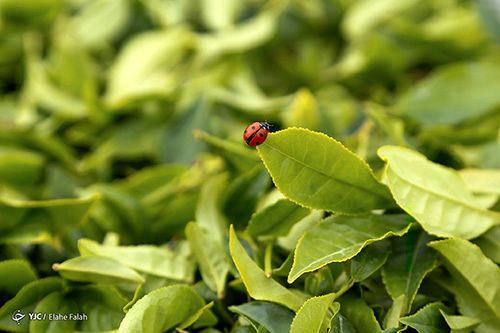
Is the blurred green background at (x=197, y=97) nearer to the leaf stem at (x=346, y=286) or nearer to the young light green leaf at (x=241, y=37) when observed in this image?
the young light green leaf at (x=241, y=37)

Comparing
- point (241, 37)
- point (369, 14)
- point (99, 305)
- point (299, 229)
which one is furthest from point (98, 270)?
point (369, 14)

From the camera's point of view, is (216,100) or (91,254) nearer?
(91,254)

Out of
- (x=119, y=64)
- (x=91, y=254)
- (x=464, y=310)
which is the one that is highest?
(x=119, y=64)

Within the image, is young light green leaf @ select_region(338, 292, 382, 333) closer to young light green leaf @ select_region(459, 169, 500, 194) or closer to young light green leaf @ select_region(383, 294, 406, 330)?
young light green leaf @ select_region(383, 294, 406, 330)

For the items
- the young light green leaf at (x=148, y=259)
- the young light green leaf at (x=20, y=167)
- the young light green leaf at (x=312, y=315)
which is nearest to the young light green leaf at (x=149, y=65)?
the young light green leaf at (x=20, y=167)

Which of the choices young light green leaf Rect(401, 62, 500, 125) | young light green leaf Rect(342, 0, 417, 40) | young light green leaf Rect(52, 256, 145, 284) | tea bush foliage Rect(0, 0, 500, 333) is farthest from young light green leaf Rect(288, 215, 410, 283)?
young light green leaf Rect(342, 0, 417, 40)

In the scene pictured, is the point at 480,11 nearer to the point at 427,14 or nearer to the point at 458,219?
the point at 427,14

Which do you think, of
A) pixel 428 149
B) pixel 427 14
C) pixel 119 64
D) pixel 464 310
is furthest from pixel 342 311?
pixel 427 14
